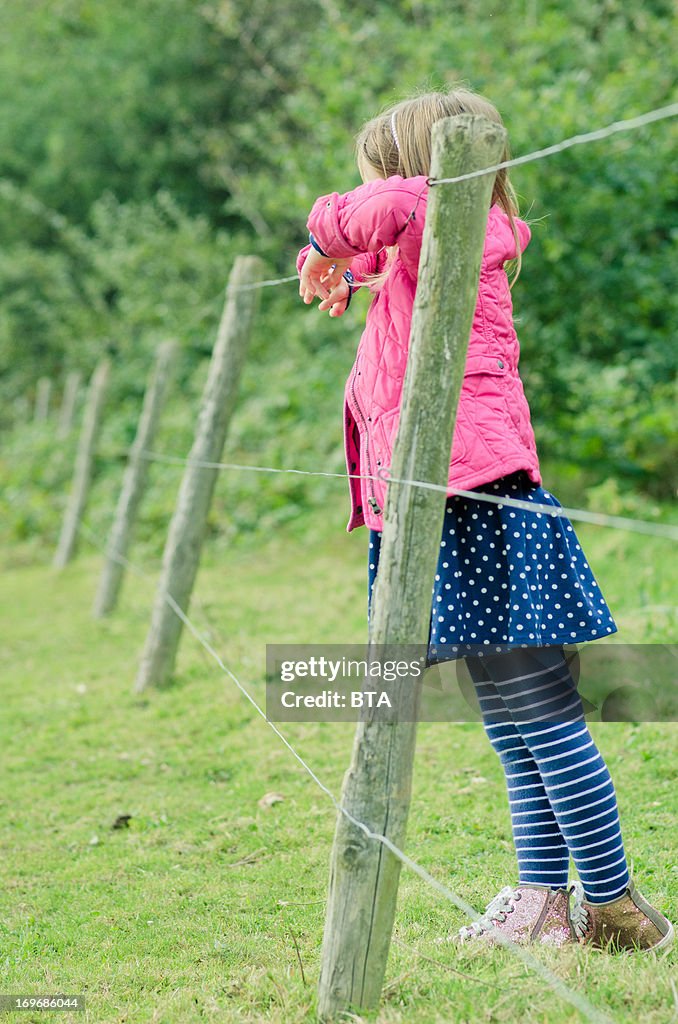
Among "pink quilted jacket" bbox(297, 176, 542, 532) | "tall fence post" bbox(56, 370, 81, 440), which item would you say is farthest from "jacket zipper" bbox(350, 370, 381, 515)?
"tall fence post" bbox(56, 370, 81, 440)

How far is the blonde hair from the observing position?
2.10 m

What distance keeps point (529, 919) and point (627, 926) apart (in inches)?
8.0

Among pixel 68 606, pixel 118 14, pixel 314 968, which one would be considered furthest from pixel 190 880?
pixel 118 14

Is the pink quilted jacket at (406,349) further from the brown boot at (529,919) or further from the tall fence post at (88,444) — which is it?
the tall fence post at (88,444)

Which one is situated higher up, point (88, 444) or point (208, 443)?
point (88, 444)

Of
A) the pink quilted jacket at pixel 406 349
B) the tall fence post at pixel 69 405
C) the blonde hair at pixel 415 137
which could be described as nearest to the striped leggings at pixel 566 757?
the pink quilted jacket at pixel 406 349

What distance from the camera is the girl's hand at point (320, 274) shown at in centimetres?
218

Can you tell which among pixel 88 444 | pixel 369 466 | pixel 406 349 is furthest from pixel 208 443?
pixel 88 444

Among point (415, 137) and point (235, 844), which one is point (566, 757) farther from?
point (235, 844)

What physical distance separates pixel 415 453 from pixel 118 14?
54.5ft

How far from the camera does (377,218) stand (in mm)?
1947

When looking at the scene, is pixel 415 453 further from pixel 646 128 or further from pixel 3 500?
pixel 3 500

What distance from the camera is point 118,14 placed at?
639 inches

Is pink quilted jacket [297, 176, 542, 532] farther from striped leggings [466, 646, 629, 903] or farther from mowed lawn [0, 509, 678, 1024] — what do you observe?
mowed lawn [0, 509, 678, 1024]
